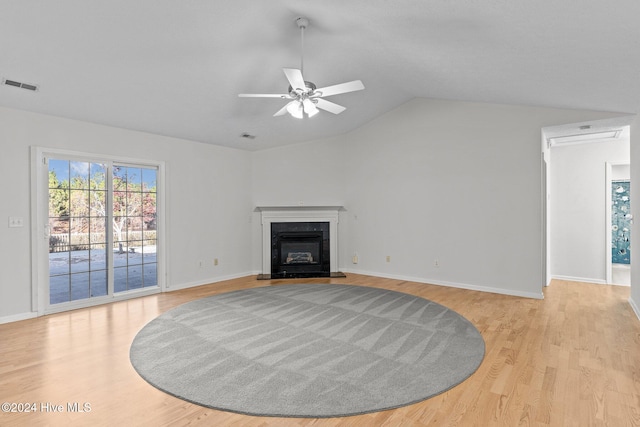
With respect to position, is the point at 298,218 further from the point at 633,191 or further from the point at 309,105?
the point at 633,191

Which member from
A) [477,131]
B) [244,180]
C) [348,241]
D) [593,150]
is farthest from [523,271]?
[244,180]

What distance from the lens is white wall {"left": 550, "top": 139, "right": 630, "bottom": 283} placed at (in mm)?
5680

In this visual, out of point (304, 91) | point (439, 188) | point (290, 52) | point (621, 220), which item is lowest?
point (621, 220)

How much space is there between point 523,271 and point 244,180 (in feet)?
16.8

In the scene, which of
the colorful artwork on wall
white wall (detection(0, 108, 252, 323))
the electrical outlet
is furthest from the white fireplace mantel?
the colorful artwork on wall

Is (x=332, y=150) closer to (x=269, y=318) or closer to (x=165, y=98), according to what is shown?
(x=165, y=98)

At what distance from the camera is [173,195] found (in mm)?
5598

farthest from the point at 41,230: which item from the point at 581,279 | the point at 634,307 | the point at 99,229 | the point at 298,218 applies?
the point at 581,279

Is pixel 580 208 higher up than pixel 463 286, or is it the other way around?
pixel 580 208

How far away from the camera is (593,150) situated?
573 centimetres

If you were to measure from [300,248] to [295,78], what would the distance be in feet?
14.2

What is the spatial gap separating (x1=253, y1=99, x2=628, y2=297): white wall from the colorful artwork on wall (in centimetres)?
264

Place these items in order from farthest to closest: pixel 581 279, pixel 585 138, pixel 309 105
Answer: pixel 581 279 → pixel 585 138 → pixel 309 105

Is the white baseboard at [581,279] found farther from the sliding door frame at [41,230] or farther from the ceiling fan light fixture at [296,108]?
the sliding door frame at [41,230]
